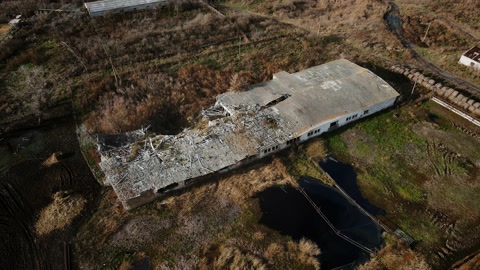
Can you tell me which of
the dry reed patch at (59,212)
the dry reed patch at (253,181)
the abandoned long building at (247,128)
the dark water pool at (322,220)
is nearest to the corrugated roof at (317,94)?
the abandoned long building at (247,128)

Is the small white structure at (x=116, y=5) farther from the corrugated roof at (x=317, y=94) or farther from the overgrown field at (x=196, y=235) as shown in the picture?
the overgrown field at (x=196, y=235)

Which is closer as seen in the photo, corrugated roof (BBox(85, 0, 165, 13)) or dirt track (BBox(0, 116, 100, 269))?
dirt track (BBox(0, 116, 100, 269))

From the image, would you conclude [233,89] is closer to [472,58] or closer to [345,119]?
[345,119]

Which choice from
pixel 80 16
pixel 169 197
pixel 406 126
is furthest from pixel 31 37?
pixel 406 126

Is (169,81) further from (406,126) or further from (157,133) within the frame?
(406,126)

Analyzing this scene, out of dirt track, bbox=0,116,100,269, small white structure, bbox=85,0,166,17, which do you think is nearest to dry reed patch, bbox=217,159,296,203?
dirt track, bbox=0,116,100,269

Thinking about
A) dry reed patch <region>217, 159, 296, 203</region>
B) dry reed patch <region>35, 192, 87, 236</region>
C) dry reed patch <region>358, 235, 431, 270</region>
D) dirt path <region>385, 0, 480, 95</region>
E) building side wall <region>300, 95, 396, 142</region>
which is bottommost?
dry reed patch <region>358, 235, 431, 270</region>

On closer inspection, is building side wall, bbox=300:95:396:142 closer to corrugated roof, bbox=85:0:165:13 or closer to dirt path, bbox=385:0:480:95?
dirt path, bbox=385:0:480:95
